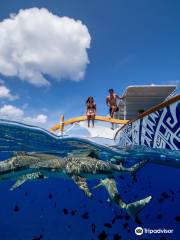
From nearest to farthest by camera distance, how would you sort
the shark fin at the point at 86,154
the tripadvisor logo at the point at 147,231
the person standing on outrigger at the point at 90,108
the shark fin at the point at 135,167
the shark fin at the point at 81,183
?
the tripadvisor logo at the point at 147,231
the shark fin at the point at 81,183
the shark fin at the point at 86,154
the shark fin at the point at 135,167
the person standing on outrigger at the point at 90,108

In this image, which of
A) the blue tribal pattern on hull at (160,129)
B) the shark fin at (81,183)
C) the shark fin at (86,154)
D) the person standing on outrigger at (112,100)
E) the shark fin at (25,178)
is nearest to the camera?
the blue tribal pattern on hull at (160,129)

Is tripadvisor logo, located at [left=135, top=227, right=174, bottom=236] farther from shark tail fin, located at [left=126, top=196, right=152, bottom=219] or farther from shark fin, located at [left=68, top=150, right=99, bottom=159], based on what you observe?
shark fin, located at [left=68, top=150, right=99, bottom=159]

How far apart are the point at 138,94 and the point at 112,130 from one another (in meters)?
3.23

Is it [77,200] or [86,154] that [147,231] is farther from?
[86,154]

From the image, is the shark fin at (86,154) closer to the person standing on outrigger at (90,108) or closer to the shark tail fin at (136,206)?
the shark tail fin at (136,206)

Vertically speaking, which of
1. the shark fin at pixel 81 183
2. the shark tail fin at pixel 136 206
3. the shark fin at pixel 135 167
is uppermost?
the shark fin at pixel 135 167

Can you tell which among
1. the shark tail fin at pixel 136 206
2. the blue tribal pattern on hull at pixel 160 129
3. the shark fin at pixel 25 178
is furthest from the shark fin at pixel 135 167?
the shark fin at pixel 25 178

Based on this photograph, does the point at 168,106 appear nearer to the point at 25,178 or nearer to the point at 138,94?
the point at 25,178

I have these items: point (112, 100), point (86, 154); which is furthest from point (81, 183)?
point (112, 100)

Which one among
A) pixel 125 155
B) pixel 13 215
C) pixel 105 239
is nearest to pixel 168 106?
pixel 125 155

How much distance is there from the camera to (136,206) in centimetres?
731

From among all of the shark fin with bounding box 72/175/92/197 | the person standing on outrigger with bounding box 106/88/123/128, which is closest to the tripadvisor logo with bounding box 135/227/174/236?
the shark fin with bounding box 72/175/92/197

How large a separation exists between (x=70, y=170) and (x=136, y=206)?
229cm

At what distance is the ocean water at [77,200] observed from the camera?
285 inches
